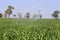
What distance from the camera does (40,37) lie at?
24.9 feet

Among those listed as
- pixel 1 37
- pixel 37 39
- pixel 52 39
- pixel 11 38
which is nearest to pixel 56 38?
pixel 52 39

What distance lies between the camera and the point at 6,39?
8.09 meters

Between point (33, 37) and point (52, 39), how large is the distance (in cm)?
77

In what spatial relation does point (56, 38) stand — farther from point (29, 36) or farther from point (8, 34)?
point (8, 34)

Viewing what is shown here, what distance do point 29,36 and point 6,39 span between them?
98 cm

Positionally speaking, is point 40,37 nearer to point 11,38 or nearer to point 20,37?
point 20,37

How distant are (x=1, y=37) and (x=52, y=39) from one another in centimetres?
252

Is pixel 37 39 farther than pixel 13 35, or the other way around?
pixel 13 35

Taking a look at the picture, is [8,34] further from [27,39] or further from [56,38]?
[56,38]

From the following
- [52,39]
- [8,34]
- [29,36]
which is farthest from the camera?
[8,34]

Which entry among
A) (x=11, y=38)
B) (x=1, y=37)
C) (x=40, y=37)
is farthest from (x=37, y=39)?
(x=1, y=37)

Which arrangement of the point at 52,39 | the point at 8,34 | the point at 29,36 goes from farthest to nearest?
the point at 8,34 → the point at 29,36 → the point at 52,39

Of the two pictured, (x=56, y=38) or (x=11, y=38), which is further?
(x=11, y=38)

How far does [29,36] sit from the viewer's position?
7.89 metres
